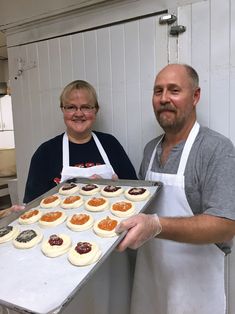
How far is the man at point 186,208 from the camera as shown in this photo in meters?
0.89

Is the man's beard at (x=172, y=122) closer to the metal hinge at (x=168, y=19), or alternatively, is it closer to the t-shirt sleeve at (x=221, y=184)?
the t-shirt sleeve at (x=221, y=184)

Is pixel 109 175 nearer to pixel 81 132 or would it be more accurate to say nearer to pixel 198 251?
pixel 81 132

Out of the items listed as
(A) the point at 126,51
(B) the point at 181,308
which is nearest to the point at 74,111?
(A) the point at 126,51

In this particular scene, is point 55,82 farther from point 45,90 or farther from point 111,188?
point 111,188

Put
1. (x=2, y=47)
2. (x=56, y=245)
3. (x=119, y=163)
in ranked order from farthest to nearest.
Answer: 1. (x=2, y=47)
2. (x=119, y=163)
3. (x=56, y=245)

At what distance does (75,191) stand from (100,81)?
2.41 ft

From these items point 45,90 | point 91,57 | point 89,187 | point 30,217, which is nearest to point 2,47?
point 45,90

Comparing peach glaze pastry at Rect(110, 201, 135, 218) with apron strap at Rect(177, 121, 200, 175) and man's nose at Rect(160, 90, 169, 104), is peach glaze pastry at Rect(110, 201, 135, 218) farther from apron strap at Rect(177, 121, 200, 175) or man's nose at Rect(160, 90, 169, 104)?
man's nose at Rect(160, 90, 169, 104)

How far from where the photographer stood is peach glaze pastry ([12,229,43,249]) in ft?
2.96

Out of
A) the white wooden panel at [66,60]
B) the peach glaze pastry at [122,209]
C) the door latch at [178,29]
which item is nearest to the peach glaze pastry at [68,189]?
the peach glaze pastry at [122,209]

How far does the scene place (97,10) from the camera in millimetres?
1584

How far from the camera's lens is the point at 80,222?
101 centimetres

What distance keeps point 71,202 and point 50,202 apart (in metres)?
0.10

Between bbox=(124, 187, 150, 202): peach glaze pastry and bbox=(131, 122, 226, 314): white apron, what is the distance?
0.07m
